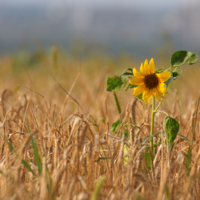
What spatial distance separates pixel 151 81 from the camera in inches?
34.1

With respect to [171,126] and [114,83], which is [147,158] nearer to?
[171,126]

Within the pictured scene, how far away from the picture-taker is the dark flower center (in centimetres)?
86

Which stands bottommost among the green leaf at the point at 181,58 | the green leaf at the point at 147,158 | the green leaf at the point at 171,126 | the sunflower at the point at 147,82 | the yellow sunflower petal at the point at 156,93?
the green leaf at the point at 147,158

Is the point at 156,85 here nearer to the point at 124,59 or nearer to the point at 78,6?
the point at 124,59

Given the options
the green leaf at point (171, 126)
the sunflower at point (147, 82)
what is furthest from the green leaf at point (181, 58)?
the green leaf at point (171, 126)

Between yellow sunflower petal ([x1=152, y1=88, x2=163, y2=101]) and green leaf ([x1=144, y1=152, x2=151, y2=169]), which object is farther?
green leaf ([x1=144, y1=152, x2=151, y2=169])

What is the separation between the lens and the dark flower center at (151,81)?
2.82 ft

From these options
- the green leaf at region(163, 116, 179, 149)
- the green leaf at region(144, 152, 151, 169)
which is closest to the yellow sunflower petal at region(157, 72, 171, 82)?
the green leaf at region(163, 116, 179, 149)

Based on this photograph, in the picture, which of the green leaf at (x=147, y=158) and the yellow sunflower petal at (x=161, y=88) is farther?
the green leaf at (x=147, y=158)

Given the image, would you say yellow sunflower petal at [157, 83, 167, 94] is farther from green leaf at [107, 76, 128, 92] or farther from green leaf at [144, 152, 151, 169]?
green leaf at [144, 152, 151, 169]

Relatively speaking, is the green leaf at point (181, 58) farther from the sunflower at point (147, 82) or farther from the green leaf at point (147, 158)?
the green leaf at point (147, 158)

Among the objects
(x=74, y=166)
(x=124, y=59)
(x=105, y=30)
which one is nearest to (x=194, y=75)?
(x=124, y=59)

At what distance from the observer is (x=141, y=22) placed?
453ft

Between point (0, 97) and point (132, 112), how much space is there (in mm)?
600
